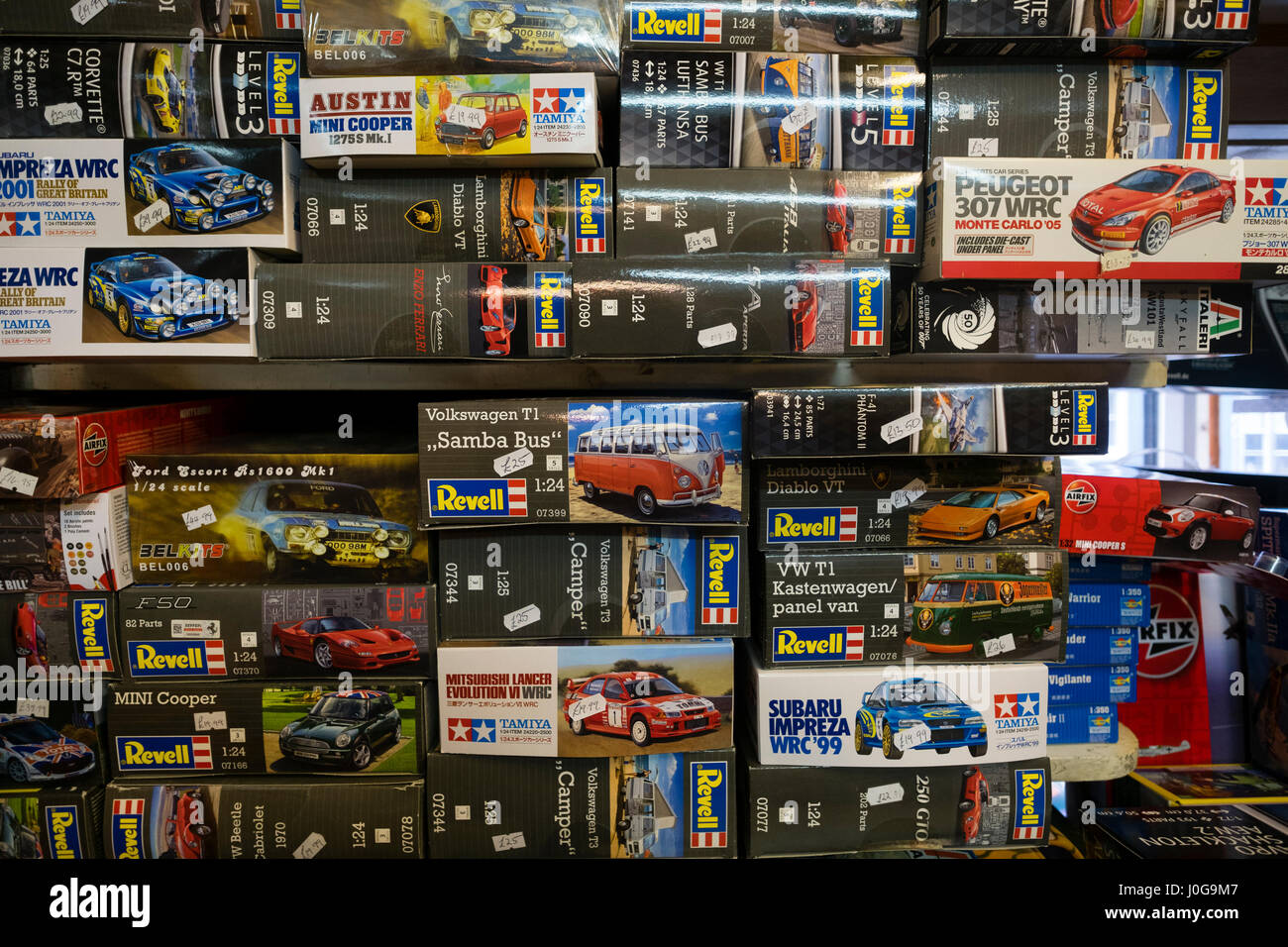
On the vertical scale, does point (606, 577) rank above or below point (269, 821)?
above

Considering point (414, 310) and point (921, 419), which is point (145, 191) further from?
point (921, 419)

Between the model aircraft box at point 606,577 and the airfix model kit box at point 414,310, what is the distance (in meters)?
0.40

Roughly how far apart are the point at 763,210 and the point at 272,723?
1515mm

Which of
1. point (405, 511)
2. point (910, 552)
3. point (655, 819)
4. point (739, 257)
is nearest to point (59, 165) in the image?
point (405, 511)

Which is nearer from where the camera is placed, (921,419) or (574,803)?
(921,419)

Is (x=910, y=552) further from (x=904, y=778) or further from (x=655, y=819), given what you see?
(x=655, y=819)

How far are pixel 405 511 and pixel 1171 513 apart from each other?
178 centimetres

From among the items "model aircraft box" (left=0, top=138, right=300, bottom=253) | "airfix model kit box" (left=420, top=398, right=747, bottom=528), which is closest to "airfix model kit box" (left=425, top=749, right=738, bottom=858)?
"airfix model kit box" (left=420, top=398, right=747, bottom=528)

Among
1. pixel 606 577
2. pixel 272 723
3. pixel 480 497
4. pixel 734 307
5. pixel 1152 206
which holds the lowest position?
pixel 272 723

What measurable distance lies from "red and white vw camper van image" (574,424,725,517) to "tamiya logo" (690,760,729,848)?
0.57 metres

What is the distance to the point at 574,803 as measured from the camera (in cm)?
156

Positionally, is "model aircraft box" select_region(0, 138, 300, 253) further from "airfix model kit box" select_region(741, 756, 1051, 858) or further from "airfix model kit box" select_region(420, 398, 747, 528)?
"airfix model kit box" select_region(741, 756, 1051, 858)

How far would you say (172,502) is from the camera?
156 centimetres

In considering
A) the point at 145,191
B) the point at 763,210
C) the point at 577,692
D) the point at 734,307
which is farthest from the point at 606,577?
the point at 145,191
